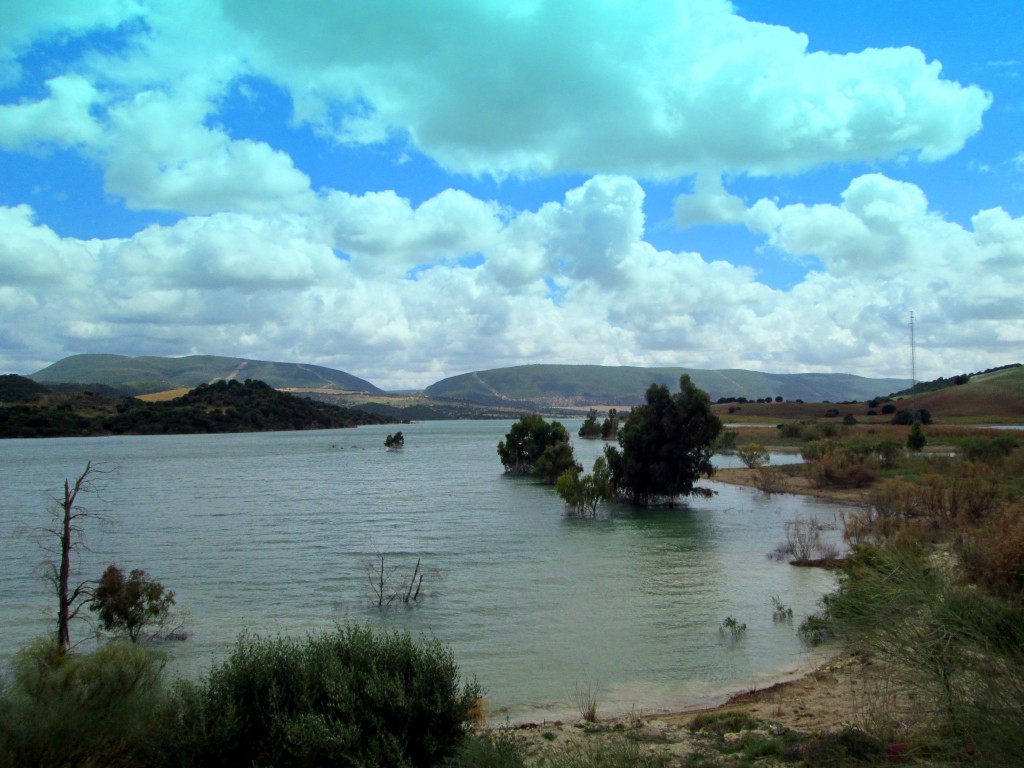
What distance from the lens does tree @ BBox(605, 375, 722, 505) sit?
4628cm

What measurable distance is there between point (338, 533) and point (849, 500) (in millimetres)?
30567

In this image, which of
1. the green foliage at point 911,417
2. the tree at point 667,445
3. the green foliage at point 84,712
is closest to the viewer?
the green foliage at point 84,712

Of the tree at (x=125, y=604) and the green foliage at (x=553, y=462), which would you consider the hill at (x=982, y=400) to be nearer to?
the green foliage at (x=553, y=462)

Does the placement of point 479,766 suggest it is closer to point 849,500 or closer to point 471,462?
point 849,500

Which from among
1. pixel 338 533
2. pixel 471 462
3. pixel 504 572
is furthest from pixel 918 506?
pixel 471 462

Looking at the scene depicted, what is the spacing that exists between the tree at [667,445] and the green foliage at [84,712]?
1517 inches

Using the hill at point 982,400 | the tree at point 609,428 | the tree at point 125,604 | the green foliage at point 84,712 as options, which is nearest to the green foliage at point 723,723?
the green foliage at point 84,712

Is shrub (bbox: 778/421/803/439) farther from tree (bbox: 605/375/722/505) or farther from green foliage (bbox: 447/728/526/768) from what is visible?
green foliage (bbox: 447/728/526/768)

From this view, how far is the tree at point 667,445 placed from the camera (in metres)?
46.3

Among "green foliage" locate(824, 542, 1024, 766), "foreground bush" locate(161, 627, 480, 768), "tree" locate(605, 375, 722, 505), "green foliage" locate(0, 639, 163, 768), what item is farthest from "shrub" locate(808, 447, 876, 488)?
"green foliage" locate(0, 639, 163, 768)

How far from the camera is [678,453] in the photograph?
153 feet

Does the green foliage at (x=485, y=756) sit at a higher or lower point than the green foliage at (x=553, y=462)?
higher

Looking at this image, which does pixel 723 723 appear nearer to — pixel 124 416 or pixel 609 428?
pixel 609 428

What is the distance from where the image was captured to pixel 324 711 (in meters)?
8.93
